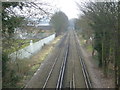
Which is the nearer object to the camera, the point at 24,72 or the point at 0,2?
the point at 0,2

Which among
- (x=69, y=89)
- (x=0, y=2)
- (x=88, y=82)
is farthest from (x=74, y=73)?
(x=0, y=2)

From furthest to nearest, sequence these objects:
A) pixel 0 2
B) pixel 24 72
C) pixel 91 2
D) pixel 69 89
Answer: pixel 24 72 → pixel 91 2 → pixel 69 89 → pixel 0 2

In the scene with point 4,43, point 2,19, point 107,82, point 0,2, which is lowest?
point 107,82

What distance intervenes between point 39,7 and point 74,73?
8545 millimetres

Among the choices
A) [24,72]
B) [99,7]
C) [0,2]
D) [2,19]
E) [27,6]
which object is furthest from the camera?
[24,72]

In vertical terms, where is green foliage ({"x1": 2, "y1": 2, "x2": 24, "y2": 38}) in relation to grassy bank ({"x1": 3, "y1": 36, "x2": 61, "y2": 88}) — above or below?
above

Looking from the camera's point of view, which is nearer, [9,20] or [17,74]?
[9,20]

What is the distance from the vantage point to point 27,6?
457 inches

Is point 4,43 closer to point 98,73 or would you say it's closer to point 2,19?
point 2,19

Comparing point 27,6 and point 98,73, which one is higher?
point 27,6

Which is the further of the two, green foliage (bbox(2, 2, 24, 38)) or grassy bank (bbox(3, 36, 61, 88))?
grassy bank (bbox(3, 36, 61, 88))

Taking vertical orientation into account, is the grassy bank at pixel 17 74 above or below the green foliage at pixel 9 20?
below

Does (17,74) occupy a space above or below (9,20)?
below

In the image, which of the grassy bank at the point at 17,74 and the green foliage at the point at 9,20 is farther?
the grassy bank at the point at 17,74
